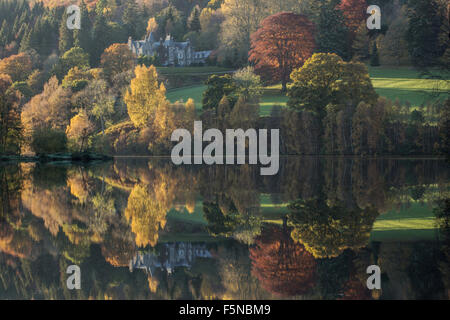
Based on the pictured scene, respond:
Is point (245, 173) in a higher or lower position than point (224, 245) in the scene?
lower

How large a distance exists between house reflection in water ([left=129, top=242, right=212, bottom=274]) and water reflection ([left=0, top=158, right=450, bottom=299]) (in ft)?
0.06

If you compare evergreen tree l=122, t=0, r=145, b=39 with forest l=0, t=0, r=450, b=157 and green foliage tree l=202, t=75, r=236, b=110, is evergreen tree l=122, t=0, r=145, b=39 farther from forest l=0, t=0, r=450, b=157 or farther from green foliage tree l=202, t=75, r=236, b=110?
green foliage tree l=202, t=75, r=236, b=110

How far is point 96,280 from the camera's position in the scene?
6441 millimetres

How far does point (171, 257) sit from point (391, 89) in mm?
60318

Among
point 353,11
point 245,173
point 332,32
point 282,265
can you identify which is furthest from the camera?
point 353,11

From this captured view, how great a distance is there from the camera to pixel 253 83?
209 feet

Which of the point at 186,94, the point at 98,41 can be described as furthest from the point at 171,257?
the point at 98,41

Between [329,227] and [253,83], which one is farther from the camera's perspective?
[253,83]

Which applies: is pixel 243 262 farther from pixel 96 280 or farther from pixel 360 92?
pixel 360 92

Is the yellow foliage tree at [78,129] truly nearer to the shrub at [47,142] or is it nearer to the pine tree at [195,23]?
the shrub at [47,142]

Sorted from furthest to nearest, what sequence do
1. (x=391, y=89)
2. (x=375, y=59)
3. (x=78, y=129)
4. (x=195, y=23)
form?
(x=195, y=23) < (x=375, y=59) < (x=391, y=89) < (x=78, y=129)

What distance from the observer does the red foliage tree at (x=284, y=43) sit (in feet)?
246

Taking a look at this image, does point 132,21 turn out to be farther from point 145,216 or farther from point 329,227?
point 329,227
